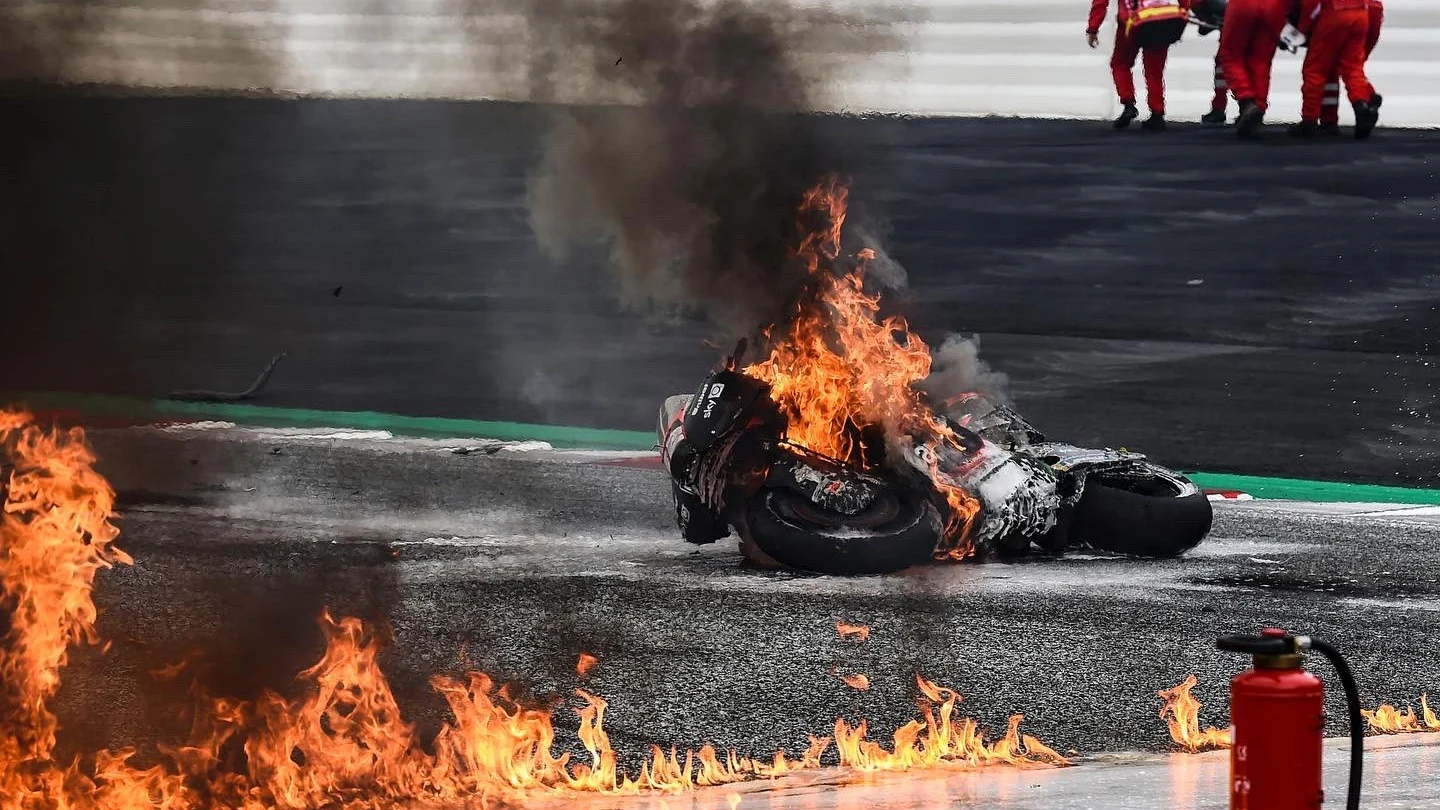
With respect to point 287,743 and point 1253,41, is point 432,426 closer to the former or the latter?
point 287,743

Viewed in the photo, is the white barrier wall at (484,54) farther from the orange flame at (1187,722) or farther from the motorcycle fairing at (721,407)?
the orange flame at (1187,722)

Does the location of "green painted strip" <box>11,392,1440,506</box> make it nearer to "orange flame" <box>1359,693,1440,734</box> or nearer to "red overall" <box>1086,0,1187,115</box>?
"orange flame" <box>1359,693,1440,734</box>

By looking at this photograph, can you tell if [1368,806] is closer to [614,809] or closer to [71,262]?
[614,809]

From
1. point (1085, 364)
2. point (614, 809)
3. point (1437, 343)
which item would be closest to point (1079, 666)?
→ point (614, 809)

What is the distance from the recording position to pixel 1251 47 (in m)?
17.0

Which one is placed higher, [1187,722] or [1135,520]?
[1135,520]

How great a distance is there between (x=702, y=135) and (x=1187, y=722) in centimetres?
494

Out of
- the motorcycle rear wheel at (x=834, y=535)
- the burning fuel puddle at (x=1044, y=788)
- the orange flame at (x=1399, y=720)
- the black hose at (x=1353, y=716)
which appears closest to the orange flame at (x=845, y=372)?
the motorcycle rear wheel at (x=834, y=535)

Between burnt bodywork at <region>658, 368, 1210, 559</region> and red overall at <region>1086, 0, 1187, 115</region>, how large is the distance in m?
Result: 8.86

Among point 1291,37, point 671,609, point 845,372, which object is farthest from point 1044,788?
point 1291,37

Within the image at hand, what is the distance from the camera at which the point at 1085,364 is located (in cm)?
1384

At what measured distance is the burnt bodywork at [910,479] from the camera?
28.3ft

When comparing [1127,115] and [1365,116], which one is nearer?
[1365,116]

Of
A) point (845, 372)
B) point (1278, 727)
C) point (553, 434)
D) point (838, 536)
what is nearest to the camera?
point (1278, 727)
